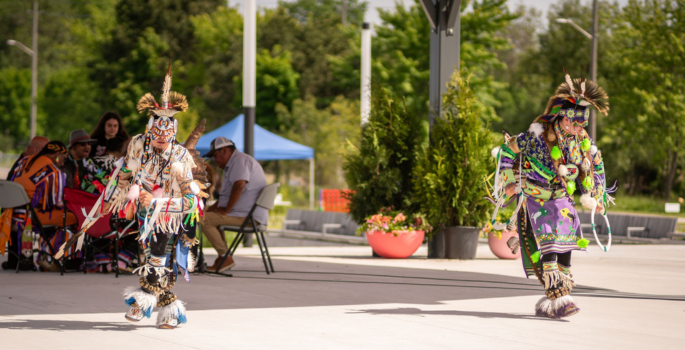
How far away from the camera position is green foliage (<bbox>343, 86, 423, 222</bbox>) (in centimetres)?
1230

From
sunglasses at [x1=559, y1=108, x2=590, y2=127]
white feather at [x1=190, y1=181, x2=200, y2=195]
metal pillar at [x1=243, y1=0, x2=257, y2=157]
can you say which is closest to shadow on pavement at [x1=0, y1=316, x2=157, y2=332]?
white feather at [x1=190, y1=181, x2=200, y2=195]

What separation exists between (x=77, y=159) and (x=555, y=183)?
19.4ft

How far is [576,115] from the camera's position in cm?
702

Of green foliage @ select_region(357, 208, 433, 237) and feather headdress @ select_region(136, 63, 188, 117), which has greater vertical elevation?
feather headdress @ select_region(136, 63, 188, 117)

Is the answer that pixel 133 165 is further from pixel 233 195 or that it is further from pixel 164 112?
pixel 233 195

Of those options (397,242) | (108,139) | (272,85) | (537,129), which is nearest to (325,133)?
(272,85)

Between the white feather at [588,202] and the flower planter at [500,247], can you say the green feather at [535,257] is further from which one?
the flower planter at [500,247]

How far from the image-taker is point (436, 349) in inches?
219

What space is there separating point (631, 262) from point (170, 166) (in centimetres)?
737

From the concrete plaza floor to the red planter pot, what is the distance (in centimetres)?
73

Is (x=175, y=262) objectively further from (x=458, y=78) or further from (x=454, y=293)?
(x=458, y=78)

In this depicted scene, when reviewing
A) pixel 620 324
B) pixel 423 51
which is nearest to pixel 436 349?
pixel 620 324

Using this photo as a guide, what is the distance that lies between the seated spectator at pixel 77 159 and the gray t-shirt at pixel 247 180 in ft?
5.52

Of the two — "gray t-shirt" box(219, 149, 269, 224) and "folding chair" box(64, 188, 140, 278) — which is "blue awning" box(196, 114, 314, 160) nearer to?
"gray t-shirt" box(219, 149, 269, 224)
